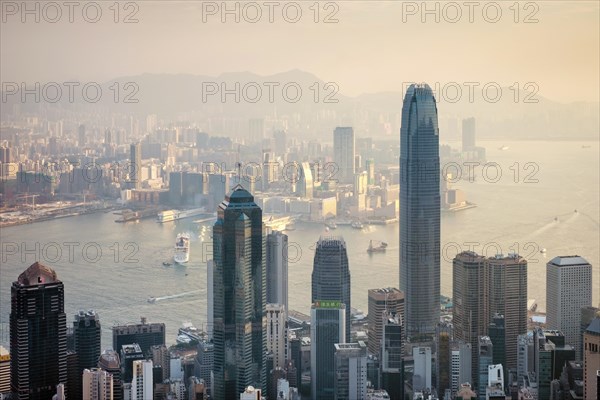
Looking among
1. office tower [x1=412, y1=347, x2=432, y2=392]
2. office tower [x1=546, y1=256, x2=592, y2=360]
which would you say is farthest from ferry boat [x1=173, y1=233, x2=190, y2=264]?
office tower [x1=546, y1=256, x2=592, y2=360]

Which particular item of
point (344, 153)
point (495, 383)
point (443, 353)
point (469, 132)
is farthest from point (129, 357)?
point (469, 132)

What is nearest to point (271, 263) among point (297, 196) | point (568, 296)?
point (297, 196)

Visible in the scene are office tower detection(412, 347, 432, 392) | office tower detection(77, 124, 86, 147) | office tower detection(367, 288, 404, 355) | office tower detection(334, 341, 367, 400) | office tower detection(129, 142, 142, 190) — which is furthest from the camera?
office tower detection(129, 142, 142, 190)

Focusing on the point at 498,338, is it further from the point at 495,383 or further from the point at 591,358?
the point at 591,358

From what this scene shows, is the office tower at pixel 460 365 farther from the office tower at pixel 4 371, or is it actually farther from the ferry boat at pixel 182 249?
the office tower at pixel 4 371

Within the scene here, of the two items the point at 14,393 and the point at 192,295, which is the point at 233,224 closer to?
the point at 192,295

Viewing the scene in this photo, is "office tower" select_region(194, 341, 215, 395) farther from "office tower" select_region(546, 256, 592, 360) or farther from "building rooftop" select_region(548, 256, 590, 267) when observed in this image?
"building rooftop" select_region(548, 256, 590, 267)

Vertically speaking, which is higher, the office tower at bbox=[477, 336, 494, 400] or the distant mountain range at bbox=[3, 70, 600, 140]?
the distant mountain range at bbox=[3, 70, 600, 140]
